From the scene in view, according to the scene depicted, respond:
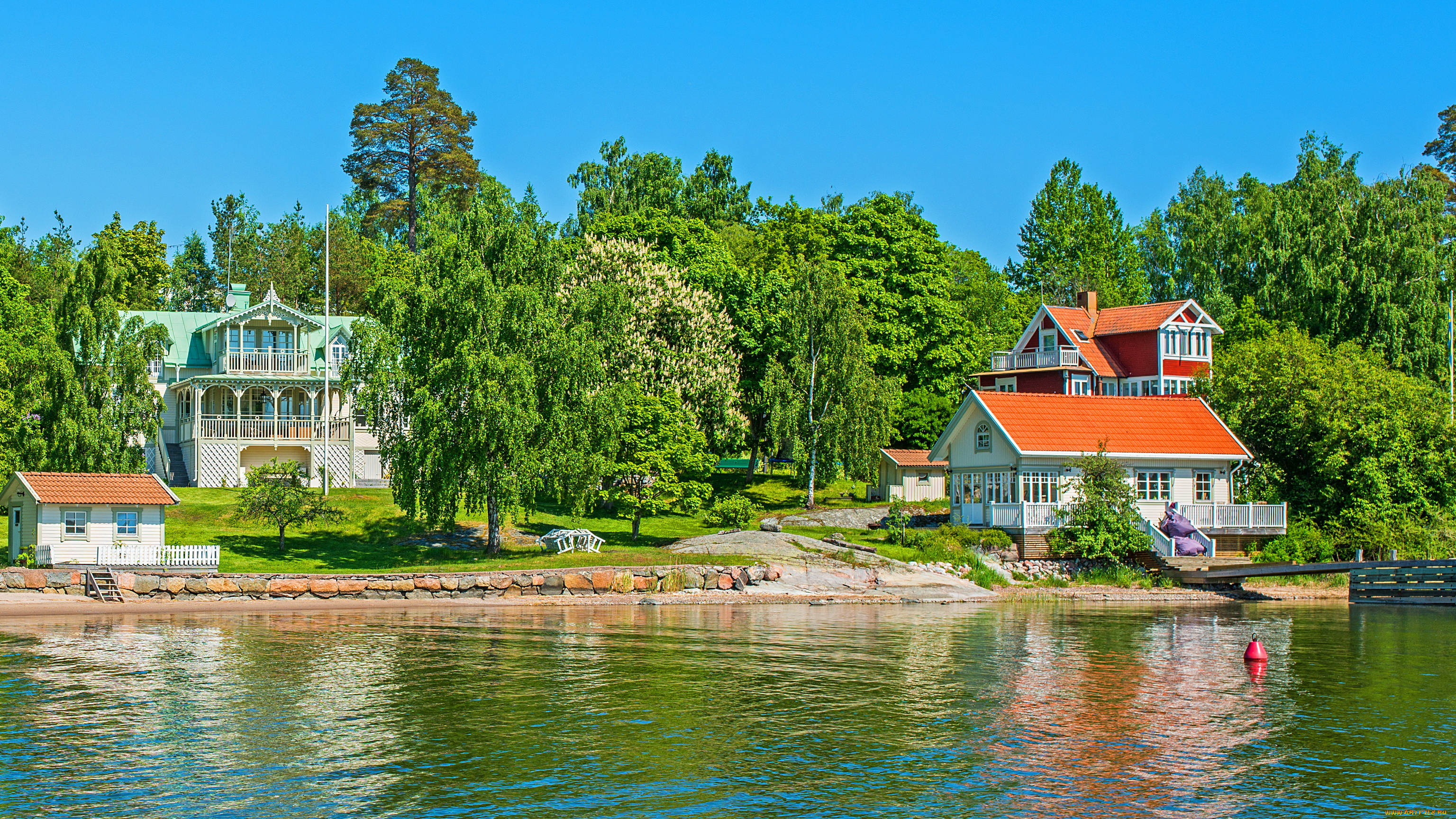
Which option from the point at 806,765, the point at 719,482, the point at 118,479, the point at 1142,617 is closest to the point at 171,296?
the point at 719,482

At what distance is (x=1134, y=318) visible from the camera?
79625 millimetres

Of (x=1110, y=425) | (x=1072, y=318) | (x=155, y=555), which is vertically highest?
(x=1072, y=318)

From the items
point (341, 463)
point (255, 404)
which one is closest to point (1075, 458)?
point (341, 463)

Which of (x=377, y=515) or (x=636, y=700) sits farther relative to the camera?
(x=377, y=515)

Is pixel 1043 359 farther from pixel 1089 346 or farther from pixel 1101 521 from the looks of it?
pixel 1101 521

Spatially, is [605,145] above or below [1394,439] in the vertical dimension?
above

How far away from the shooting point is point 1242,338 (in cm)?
7769

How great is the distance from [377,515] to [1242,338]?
53087 mm

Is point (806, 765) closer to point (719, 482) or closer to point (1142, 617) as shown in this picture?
point (1142, 617)

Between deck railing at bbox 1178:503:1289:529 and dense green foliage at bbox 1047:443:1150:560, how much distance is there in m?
3.40

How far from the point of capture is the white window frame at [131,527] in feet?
135

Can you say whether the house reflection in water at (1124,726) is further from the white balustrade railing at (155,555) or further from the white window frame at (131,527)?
the white window frame at (131,527)

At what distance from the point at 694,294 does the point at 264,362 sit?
21.3 metres

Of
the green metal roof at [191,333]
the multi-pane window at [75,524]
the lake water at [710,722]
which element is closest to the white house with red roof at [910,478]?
the lake water at [710,722]
